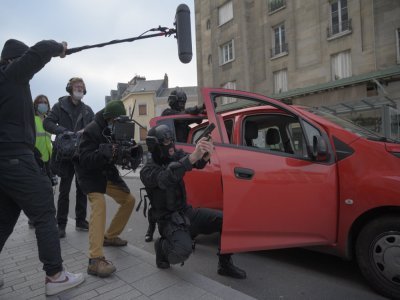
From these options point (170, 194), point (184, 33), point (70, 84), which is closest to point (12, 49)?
point (170, 194)

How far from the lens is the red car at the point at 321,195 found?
2734mm

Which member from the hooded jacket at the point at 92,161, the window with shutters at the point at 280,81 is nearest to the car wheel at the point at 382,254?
the hooded jacket at the point at 92,161

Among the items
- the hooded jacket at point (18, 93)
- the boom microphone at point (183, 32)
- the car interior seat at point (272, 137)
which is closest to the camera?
the hooded jacket at point (18, 93)

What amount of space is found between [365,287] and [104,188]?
103 inches

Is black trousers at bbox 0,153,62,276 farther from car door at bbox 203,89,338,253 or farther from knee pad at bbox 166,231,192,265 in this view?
car door at bbox 203,89,338,253

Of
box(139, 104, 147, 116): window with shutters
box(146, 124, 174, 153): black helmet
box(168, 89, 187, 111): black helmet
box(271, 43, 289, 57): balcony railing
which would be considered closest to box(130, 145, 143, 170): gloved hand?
box(146, 124, 174, 153): black helmet

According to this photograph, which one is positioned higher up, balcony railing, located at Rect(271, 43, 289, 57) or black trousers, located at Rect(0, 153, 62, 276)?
balcony railing, located at Rect(271, 43, 289, 57)

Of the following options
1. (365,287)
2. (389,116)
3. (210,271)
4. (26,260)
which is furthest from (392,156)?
(389,116)

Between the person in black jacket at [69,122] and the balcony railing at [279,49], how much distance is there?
16.5m

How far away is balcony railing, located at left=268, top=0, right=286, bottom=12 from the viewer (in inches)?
760

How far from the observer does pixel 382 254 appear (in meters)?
2.71

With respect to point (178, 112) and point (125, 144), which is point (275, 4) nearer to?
point (178, 112)

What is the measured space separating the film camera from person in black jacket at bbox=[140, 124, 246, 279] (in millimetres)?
164

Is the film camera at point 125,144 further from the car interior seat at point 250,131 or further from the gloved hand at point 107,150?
the car interior seat at point 250,131
